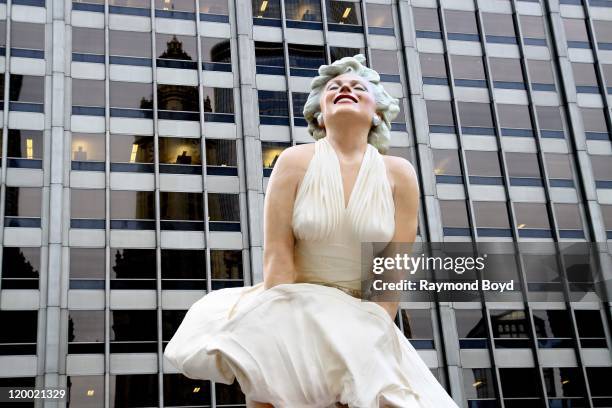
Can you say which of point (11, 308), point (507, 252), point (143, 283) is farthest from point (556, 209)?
point (11, 308)

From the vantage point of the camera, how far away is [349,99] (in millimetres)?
7191

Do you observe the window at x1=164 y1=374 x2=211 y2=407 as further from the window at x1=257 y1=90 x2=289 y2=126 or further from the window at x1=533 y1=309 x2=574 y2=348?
the window at x1=533 y1=309 x2=574 y2=348

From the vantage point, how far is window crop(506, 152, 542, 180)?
132 ft

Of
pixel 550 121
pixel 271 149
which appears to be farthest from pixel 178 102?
pixel 550 121

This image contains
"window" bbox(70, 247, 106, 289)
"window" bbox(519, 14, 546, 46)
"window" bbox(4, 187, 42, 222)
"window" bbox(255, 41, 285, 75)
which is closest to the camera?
"window" bbox(70, 247, 106, 289)

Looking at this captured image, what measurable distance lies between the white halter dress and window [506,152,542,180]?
3463 cm

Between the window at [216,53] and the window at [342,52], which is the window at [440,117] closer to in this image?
the window at [342,52]

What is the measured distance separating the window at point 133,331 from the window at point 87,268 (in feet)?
5.38

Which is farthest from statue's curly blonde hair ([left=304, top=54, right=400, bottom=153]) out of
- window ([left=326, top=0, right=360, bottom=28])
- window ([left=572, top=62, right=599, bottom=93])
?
window ([left=572, top=62, right=599, bottom=93])

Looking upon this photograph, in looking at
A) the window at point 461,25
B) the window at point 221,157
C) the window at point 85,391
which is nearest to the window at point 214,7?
the window at point 221,157

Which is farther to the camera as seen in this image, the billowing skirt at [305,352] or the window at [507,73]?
the window at [507,73]

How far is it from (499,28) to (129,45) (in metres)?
19.7

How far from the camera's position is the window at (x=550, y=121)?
4141 centimetres

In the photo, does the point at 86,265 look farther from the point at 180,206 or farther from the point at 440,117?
the point at 440,117
